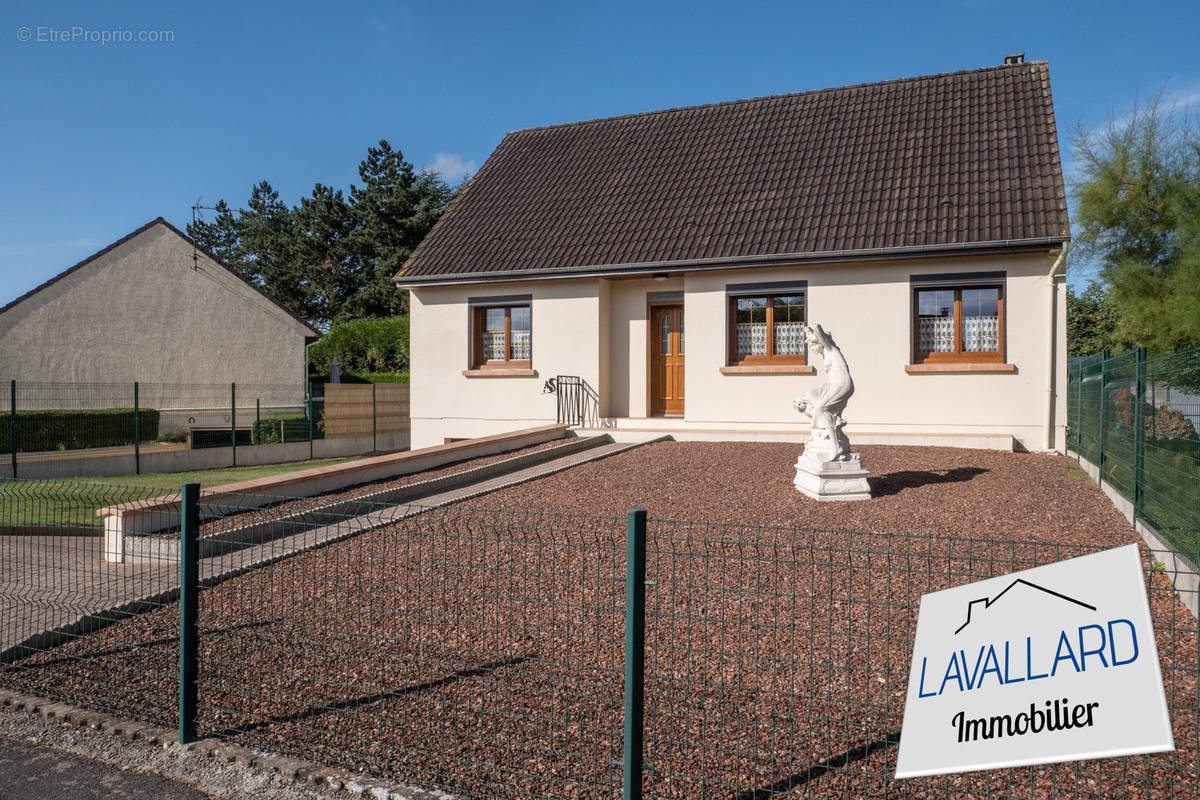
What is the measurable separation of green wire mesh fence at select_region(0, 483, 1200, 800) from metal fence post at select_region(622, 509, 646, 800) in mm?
73

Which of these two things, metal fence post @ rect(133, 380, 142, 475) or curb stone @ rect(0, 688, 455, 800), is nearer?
curb stone @ rect(0, 688, 455, 800)

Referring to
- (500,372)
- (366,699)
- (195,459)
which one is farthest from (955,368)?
(195,459)

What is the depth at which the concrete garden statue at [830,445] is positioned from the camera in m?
8.75

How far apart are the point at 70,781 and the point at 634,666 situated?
2.76m

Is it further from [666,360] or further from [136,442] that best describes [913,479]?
[136,442]

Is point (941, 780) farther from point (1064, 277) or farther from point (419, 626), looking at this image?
point (1064, 277)

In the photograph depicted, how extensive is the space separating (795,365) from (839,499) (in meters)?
6.52

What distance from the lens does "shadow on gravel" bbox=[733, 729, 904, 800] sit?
11.0ft

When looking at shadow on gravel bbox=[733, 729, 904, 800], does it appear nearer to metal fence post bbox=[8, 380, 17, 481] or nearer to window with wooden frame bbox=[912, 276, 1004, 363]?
window with wooden frame bbox=[912, 276, 1004, 363]

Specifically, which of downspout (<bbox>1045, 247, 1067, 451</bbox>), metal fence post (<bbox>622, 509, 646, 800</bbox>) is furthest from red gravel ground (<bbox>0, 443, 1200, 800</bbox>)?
downspout (<bbox>1045, 247, 1067, 451</bbox>)

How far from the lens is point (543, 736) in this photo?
3896 millimetres

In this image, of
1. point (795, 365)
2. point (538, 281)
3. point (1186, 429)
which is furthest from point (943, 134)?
point (1186, 429)

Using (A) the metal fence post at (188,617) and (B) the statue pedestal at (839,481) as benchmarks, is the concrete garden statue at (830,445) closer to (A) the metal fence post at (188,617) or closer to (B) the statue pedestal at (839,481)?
(B) the statue pedestal at (839,481)

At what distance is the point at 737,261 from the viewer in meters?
15.0
